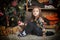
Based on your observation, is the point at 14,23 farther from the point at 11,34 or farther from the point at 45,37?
the point at 45,37

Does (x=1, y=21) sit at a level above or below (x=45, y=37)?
above

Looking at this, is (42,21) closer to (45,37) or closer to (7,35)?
(45,37)

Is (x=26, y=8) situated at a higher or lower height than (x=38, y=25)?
higher

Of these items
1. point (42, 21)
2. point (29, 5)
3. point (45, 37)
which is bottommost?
point (45, 37)

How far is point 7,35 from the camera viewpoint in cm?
259

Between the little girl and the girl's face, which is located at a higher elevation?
the girl's face

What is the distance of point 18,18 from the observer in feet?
8.52

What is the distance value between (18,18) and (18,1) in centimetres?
18

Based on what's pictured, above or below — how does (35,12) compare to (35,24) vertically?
above

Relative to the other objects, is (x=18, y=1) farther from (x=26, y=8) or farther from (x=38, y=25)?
(x=38, y=25)

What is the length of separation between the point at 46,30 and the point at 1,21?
0.48 meters

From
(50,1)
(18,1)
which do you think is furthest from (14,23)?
(50,1)

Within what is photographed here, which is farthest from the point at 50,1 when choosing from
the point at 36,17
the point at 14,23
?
the point at 14,23

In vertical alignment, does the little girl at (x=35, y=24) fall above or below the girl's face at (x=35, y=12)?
below
